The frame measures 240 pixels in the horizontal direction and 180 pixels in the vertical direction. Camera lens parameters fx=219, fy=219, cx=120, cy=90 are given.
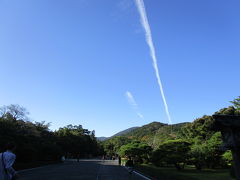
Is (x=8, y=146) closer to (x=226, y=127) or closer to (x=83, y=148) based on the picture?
(x=226, y=127)

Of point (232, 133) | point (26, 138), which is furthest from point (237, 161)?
point (26, 138)

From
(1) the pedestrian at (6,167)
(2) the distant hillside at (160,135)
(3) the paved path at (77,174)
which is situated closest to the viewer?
(1) the pedestrian at (6,167)

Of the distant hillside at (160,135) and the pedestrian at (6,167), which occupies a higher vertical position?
the distant hillside at (160,135)

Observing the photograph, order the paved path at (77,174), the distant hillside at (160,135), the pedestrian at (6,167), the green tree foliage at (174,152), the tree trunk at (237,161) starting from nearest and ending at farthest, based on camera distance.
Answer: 1. the pedestrian at (6,167)
2. the tree trunk at (237,161)
3. the paved path at (77,174)
4. the green tree foliage at (174,152)
5. the distant hillside at (160,135)

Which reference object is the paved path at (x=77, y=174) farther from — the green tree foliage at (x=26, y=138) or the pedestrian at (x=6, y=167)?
the pedestrian at (x=6, y=167)

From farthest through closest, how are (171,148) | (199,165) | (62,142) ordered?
(62,142) < (199,165) < (171,148)

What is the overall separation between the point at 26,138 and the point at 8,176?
78.5 ft

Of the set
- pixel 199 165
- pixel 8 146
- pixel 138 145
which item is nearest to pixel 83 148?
pixel 138 145

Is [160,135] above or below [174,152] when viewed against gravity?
above

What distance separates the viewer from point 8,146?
4.41m

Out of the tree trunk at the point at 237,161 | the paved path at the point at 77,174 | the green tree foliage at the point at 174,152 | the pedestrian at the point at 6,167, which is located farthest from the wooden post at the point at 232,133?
the green tree foliage at the point at 174,152

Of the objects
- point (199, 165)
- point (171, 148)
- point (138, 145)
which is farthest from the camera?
point (138, 145)

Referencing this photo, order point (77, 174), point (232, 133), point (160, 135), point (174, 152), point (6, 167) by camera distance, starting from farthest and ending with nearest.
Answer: point (160, 135), point (174, 152), point (77, 174), point (232, 133), point (6, 167)

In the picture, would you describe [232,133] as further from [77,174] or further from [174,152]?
[174,152]
